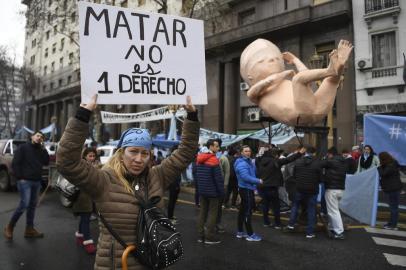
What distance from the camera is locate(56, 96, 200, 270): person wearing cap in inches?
86.1

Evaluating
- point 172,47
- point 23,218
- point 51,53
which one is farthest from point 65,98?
point 172,47

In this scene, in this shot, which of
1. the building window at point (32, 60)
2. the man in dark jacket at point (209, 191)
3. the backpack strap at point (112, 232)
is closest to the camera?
the backpack strap at point (112, 232)

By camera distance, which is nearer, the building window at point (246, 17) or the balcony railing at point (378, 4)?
the balcony railing at point (378, 4)

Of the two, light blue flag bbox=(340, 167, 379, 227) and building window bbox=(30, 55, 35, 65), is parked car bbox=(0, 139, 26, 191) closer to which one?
light blue flag bbox=(340, 167, 379, 227)

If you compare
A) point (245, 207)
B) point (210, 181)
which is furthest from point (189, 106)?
point (245, 207)

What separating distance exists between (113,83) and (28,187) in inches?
181

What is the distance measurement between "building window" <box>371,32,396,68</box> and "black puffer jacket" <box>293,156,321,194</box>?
1228 centimetres

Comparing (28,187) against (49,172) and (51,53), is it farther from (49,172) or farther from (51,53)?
(51,53)

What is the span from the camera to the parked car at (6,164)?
41.3ft

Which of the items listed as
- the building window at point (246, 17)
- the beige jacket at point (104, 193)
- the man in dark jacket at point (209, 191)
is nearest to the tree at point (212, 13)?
the building window at point (246, 17)

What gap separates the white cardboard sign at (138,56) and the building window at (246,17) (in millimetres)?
21257

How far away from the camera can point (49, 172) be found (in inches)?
466

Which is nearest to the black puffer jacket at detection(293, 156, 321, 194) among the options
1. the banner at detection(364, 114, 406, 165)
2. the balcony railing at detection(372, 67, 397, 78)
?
the banner at detection(364, 114, 406, 165)

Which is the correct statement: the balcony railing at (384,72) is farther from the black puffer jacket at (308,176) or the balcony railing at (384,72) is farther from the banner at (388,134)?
the black puffer jacket at (308,176)
